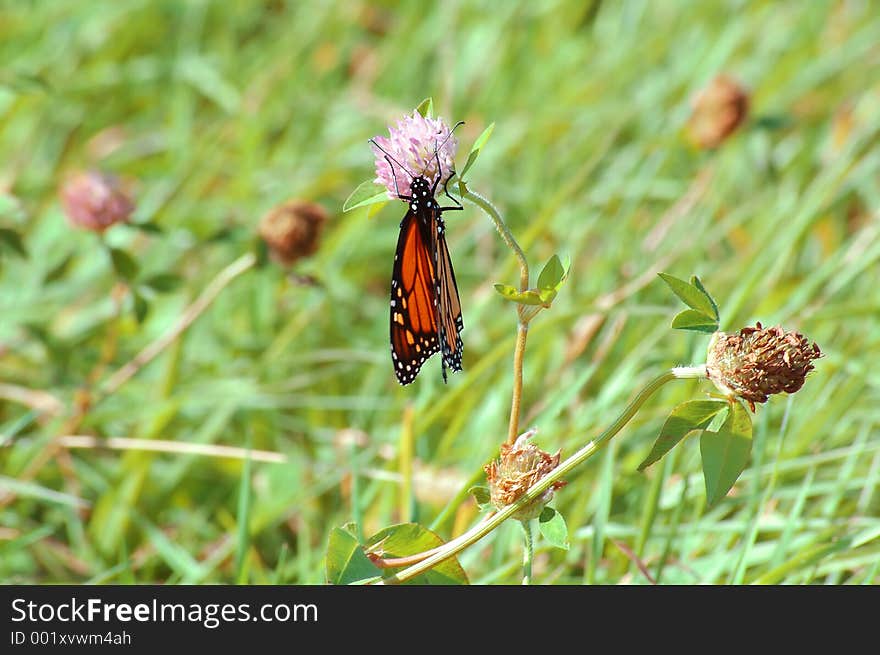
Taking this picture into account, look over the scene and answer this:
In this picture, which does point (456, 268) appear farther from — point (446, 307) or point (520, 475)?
point (520, 475)

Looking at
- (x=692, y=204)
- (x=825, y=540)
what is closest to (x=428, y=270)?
(x=825, y=540)

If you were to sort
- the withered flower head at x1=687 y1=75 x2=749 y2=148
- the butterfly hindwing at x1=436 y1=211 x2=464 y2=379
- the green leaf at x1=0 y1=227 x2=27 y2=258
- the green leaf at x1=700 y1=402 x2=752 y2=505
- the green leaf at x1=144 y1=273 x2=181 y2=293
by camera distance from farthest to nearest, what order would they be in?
the withered flower head at x1=687 y1=75 x2=749 y2=148
the green leaf at x1=144 y1=273 x2=181 y2=293
the green leaf at x1=0 y1=227 x2=27 y2=258
the butterfly hindwing at x1=436 y1=211 x2=464 y2=379
the green leaf at x1=700 y1=402 x2=752 y2=505

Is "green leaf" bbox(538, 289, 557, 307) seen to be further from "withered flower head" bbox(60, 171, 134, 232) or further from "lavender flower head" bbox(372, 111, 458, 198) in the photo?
"withered flower head" bbox(60, 171, 134, 232)

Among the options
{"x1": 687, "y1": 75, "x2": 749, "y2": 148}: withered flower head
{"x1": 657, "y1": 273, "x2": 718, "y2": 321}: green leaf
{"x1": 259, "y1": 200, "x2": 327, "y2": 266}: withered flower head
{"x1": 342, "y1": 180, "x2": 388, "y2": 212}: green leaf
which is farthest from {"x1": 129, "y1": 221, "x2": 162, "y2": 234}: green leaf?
{"x1": 687, "y1": 75, "x2": 749, "y2": 148}: withered flower head

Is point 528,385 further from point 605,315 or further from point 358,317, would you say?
point 358,317

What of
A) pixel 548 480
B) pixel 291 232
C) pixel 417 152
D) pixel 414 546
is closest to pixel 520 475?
pixel 548 480

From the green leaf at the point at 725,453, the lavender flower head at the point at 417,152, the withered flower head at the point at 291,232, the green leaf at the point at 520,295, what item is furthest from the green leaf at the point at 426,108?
the withered flower head at the point at 291,232
